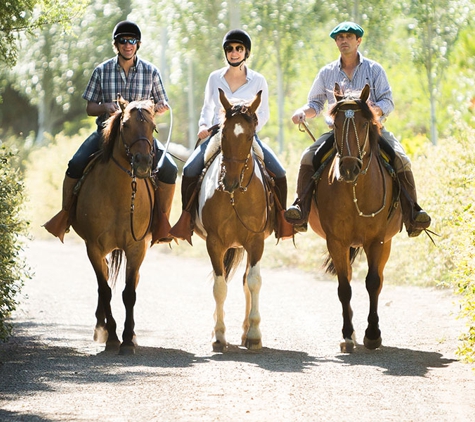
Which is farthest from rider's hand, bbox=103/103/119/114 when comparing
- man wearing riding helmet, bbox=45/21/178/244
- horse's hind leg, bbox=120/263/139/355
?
horse's hind leg, bbox=120/263/139/355

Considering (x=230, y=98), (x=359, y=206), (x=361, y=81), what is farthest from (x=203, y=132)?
(x=359, y=206)

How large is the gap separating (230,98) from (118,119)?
1388mm

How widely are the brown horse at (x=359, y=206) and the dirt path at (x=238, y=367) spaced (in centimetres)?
58

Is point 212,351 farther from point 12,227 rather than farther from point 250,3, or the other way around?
point 250,3

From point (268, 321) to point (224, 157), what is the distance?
3375mm

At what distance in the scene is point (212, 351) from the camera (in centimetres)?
1076

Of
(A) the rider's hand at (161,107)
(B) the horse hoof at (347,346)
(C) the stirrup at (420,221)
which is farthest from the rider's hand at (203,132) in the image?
(B) the horse hoof at (347,346)

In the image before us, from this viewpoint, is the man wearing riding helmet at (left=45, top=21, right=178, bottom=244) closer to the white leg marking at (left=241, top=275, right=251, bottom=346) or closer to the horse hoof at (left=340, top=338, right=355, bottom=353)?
the white leg marking at (left=241, top=275, right=251, bottom=346)

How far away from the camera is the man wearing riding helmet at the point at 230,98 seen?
454 inches

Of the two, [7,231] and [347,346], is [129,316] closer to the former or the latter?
[7,231]

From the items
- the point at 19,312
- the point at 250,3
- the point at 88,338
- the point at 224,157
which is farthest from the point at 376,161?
the point at 250,3

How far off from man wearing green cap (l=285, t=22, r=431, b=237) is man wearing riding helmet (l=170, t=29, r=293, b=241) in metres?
0.33

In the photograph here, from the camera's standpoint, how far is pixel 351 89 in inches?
453

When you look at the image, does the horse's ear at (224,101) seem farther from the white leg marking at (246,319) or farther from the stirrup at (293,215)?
the white leg marking at (246,319)
